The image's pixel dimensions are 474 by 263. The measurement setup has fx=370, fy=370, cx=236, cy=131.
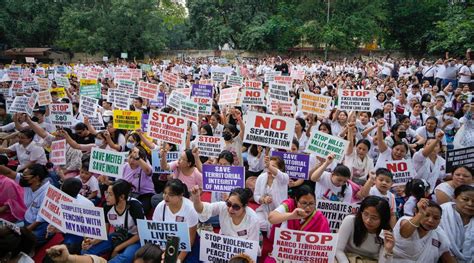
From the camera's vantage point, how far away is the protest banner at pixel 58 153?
249 inches

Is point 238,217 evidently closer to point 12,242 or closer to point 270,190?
point 270,190

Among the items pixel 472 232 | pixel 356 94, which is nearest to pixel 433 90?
pixel 356 94

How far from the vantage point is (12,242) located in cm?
326

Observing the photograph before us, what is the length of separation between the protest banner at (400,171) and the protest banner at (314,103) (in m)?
2.78

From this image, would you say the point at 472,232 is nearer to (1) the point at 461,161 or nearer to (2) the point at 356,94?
(1) the point at 461,161

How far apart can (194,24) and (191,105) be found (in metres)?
34.7

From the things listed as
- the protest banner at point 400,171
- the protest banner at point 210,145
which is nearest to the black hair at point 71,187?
the protest banner at point 210,145

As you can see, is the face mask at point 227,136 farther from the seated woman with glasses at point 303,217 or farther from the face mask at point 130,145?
the seated woman with glasses at point 303,217

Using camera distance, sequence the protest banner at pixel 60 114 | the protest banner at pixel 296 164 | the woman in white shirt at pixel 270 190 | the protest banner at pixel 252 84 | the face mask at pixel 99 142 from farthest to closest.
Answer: the protest banner at pixel 252 84 → the protest banner at pixel 60 114 → the face mask at pixel 99 142 → the protest banner at pixel 296 164 → the woman in white shirt at pixel 270 190

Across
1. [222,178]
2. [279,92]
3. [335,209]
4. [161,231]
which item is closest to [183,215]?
[161,231]

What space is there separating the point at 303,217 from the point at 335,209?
0.91m

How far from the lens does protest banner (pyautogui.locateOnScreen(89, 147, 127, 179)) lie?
18.4ft

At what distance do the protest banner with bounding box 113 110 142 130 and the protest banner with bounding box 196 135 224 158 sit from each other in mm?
1412

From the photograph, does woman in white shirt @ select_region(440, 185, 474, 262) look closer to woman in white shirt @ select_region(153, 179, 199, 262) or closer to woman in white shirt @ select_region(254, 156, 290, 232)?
woman in white shirt @ select_region(254, 156, 290, 232)
